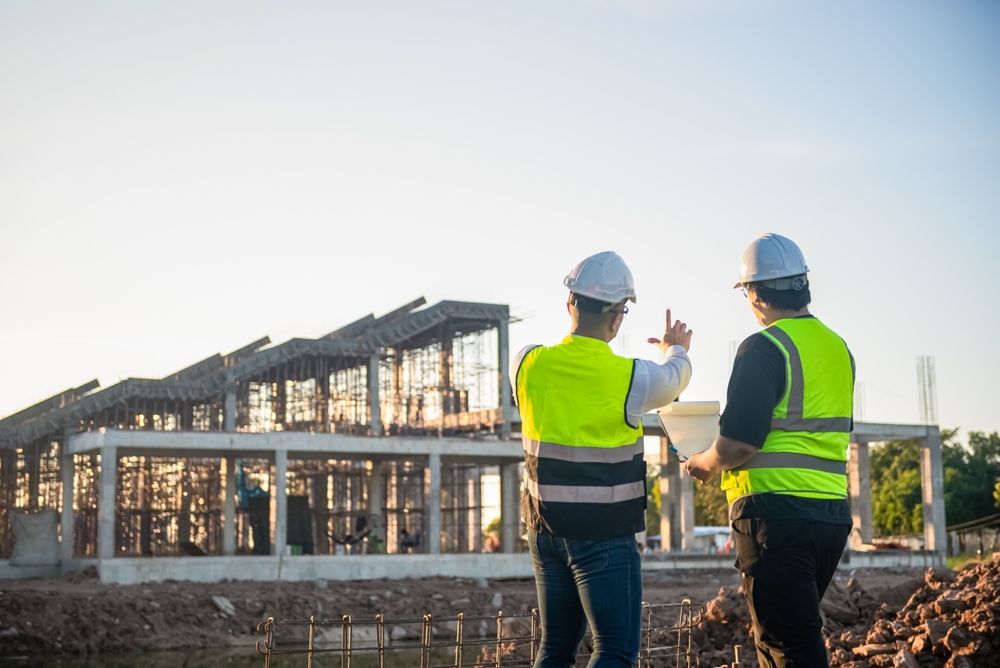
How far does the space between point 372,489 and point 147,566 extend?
9403 mm

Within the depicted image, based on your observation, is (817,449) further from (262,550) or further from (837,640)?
(262,550)

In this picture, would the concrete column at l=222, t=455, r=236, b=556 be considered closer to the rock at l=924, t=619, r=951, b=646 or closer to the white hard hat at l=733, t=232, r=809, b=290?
the rock at l=924, t=619, r=951, b=646

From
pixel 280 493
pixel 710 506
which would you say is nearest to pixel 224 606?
pixel 280 493

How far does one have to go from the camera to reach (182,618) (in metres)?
22.6

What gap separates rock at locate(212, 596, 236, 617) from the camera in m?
23.3

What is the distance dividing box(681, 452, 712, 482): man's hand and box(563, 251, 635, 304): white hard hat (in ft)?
1.95

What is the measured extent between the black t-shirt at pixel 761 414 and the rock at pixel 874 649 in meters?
4.85

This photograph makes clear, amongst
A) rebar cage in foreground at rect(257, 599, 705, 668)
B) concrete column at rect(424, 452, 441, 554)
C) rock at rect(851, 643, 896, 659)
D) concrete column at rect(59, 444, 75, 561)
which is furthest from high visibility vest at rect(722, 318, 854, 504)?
concrete column at rect(59, 444, 75, 561)

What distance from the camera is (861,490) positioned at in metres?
40.5

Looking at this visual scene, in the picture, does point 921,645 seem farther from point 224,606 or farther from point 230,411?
point 230,411

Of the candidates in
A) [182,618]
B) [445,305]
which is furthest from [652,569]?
[182,618]

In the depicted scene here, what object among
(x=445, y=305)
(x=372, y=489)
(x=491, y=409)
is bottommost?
(x=372, y=489)

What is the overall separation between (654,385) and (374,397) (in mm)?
30946

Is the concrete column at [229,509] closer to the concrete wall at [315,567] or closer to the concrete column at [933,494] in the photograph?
the concrete wall at [315,567]
